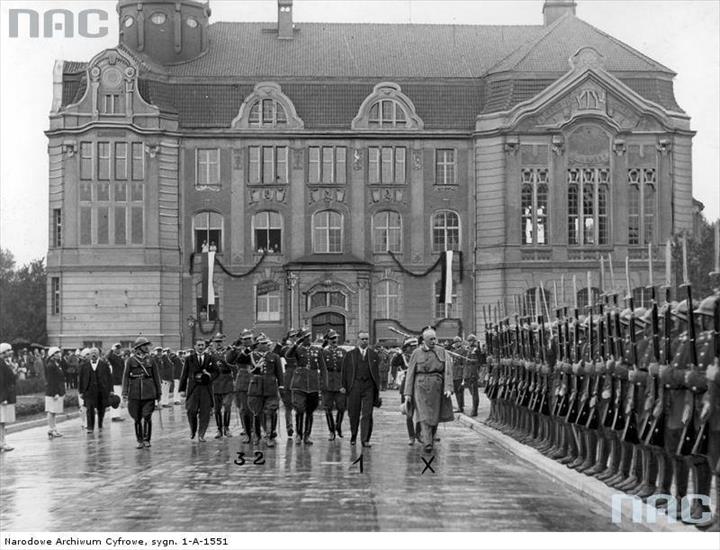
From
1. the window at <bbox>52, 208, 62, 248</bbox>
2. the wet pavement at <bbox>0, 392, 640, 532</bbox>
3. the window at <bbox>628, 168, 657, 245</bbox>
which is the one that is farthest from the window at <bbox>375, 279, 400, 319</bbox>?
the wet pavement at <bbox>0, 392, 640, 532</bbox>

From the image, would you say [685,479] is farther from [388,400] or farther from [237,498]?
[388,400]

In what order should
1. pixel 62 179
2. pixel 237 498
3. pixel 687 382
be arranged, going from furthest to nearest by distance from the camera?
pixel 62 179 → pixel 237 498 → pixel 687 382

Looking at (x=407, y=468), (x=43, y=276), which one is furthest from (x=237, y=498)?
(x=43, y=276)

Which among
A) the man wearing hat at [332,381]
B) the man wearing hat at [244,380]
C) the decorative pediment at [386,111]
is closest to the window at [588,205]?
the decorative pediment at [386,111]

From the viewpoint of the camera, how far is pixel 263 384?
2284 cm

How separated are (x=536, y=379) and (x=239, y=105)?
40075mm

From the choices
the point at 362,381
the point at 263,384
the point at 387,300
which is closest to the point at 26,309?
the point at 387,300

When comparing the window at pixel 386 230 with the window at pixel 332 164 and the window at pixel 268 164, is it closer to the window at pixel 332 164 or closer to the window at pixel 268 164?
the window at pixel 332 164

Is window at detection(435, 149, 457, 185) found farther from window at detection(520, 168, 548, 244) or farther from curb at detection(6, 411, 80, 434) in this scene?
curb at detection(6, 411, 80, 434)

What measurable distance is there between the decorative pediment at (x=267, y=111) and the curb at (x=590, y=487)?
36.3 metres

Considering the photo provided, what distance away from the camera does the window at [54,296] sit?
5775cm

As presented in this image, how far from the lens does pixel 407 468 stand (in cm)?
1845

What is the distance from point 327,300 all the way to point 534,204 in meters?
10.1

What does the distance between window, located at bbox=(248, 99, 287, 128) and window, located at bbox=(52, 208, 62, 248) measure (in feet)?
30.8
